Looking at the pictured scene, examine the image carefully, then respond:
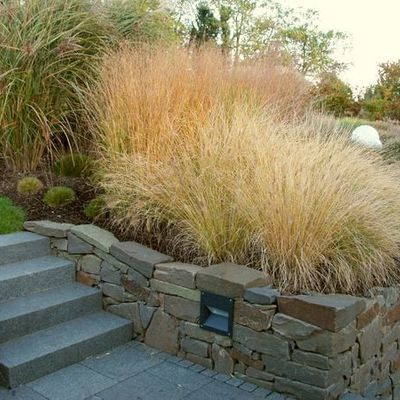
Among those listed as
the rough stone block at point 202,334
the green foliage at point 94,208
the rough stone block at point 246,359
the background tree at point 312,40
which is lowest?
the rough stone block at point 246,359

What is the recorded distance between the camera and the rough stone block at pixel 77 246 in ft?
10.6

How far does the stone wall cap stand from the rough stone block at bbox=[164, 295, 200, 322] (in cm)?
54

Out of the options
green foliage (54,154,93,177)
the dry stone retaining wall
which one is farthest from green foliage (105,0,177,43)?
the dry stone retaining wall

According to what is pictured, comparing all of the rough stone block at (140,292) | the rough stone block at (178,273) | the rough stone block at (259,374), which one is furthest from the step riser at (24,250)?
the rough stone block at (259,374)

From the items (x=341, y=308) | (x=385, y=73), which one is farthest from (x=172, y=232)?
(x=385, y=73)

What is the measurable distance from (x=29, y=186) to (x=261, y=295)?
2333 mm

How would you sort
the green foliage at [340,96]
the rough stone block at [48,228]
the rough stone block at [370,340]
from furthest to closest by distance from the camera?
the green foliage at [340,96] → the rough stone block at [48,228] → the rough stone block at [370,340]

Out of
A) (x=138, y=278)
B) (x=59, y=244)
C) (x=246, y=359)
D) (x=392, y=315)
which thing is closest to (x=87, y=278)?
(x=59, y=244)

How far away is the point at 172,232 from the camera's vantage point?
3.25 m

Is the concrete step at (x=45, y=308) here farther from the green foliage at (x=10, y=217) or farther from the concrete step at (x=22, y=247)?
the green foliage at (x=10, y=217)

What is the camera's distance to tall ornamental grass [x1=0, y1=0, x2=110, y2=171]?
4.12 metres

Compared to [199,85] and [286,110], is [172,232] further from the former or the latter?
[286,110]

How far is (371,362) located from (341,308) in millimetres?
697

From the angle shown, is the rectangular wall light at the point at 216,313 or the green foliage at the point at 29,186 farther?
the green foliage at the point at 29,186
